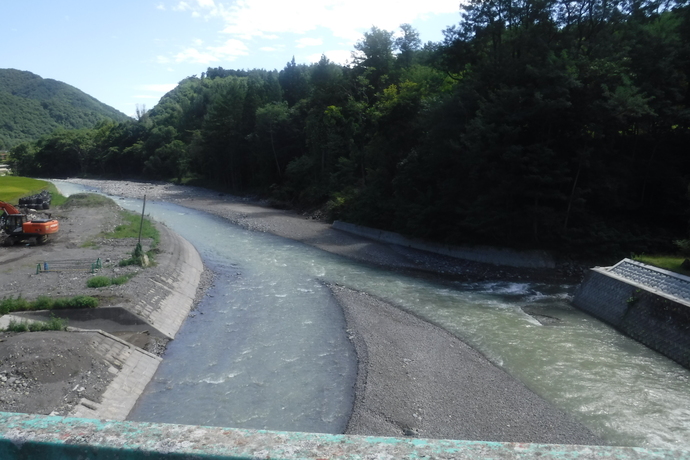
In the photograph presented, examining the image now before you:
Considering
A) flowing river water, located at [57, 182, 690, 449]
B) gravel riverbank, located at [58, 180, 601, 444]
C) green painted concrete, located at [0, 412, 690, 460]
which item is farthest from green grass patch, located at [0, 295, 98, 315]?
green painted concrete, located at [0, 412, 690, 460]

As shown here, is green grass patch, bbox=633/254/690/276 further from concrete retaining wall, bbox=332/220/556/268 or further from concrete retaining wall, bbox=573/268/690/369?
concrete retaining wall, bbox=332/220/556/268

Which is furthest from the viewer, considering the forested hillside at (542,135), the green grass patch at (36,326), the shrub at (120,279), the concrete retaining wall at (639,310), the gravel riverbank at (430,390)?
the forested hillside at (542,135)

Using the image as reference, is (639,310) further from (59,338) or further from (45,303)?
(45,303)

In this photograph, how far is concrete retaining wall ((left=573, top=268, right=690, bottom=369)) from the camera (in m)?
15.5

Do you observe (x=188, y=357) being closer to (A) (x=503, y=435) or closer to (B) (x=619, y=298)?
(A) (x=503, y=435)

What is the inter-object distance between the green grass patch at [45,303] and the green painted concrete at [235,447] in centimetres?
1641

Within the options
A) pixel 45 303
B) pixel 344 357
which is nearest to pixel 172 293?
pixel 45 303

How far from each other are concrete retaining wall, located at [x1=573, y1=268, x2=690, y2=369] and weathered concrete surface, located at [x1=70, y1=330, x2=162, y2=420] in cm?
1610

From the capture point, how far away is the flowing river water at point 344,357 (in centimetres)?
1178

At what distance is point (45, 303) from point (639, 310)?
2116 cm

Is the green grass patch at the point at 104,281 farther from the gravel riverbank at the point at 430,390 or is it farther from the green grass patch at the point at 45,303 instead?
the gravel riverbank at the point at 430,390

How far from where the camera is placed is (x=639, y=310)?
57.8ft

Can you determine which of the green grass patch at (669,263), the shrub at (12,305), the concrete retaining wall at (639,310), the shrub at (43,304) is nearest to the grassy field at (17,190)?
the shrub at (12,305)

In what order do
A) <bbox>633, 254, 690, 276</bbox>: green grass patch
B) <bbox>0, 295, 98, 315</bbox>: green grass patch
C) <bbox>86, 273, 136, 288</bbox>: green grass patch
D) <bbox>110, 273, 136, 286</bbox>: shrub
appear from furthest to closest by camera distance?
<bbox>110, 273, 136, 286</bbox>: shrub, <bbox>86, 273, 136, 288</bbox>: green grass patch, <bbox>633, 254, 690, 276</bbox>: green grass patch, <bbox>0, 295, 98, 315</bbox>: green grass patch
